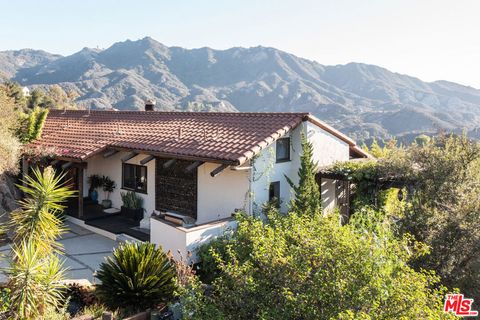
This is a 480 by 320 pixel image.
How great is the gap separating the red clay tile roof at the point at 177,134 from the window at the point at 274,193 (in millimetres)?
2016

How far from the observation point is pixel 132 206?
17312mm

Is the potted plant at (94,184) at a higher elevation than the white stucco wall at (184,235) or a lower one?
higher

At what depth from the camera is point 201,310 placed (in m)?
7.09

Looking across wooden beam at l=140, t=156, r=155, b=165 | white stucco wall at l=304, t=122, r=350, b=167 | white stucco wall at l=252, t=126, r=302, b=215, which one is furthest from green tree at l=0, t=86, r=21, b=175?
white stucco wall at l=304, t=122, r=350, b=167

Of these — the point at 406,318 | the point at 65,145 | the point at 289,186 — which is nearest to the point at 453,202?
the point at 289,186

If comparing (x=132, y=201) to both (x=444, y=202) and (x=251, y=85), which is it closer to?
(x=444, y=202)

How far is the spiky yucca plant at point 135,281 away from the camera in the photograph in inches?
341

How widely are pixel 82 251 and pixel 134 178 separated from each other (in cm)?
471

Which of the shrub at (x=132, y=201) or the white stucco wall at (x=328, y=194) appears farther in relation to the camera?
the white stucco wall at (x=328, y=194)

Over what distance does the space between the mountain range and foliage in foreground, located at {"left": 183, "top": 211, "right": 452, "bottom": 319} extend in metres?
80.2

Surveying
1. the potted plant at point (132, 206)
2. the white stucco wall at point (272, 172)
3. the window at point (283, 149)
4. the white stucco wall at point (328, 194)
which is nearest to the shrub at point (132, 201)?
the potted plant at point (132, 206)

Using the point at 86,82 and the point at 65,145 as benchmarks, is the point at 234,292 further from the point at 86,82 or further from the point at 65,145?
the point at 86,82

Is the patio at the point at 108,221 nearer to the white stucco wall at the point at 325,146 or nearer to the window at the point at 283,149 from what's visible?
the window at the point at 283,149

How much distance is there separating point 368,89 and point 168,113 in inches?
5597
